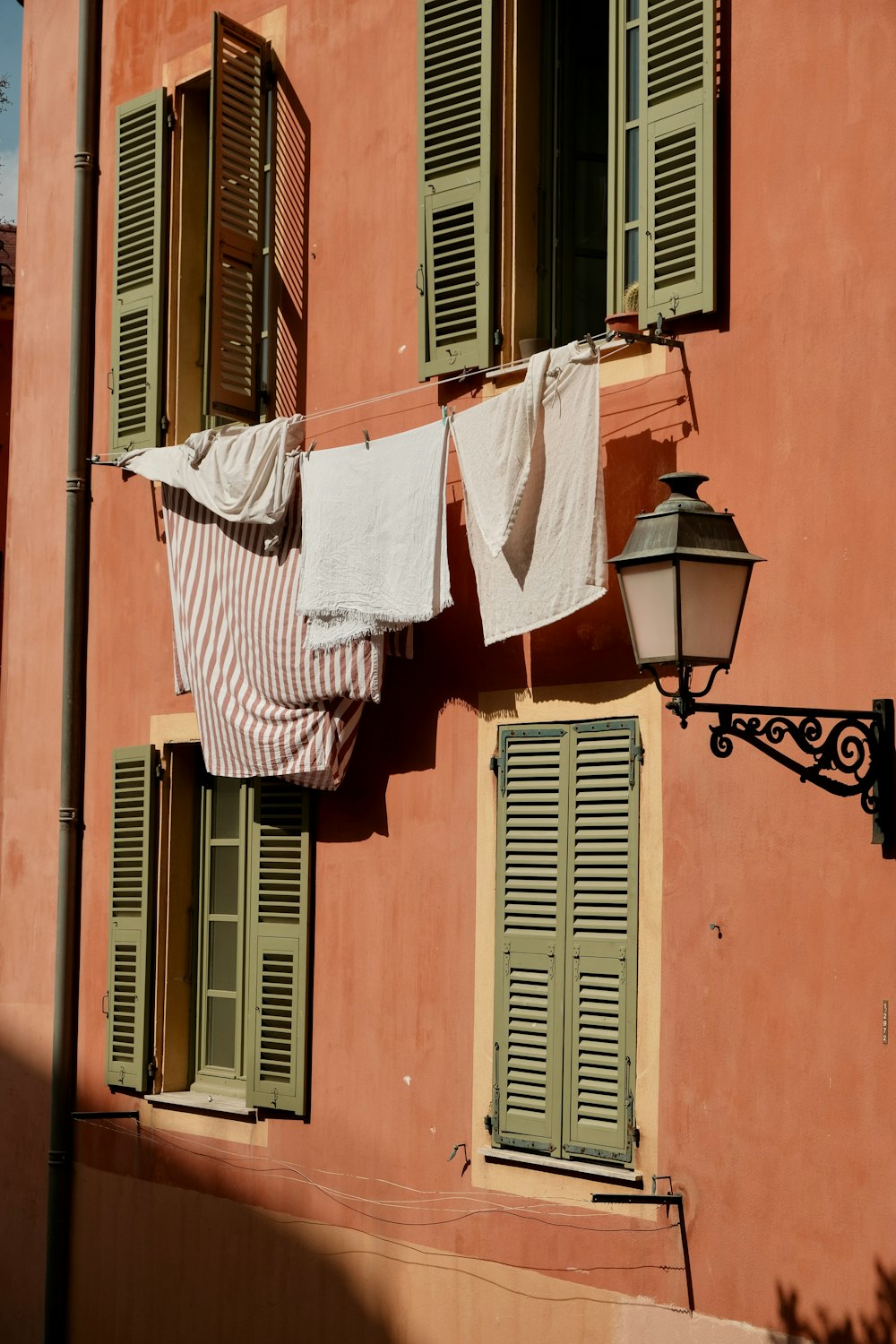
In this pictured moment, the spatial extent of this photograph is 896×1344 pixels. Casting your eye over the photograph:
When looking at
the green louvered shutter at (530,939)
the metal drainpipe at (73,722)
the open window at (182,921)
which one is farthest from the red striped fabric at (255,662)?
the metal drainpipe at (73,722)

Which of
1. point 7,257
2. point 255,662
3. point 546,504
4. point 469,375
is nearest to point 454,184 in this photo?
point 469,375

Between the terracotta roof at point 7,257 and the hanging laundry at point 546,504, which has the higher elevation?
the terracotta roof at point 7,257

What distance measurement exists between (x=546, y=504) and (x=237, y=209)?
2910 mm

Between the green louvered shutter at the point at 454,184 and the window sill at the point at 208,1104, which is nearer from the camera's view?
the green louvered shutter at the point at 454,184

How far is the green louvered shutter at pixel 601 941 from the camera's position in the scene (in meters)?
7.03

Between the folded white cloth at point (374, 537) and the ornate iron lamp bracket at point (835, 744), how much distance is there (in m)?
1.77

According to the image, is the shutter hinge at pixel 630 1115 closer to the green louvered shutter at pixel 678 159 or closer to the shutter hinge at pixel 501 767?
the shutter hinge at pixel 501 767

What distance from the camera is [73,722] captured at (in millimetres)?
10250

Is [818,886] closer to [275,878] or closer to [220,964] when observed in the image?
[275,878]

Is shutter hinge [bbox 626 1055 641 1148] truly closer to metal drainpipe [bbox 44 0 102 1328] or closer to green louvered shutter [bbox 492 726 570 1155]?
green louvered shutter [bbox 492 726 570 1155]

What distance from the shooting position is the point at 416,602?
25.0ft

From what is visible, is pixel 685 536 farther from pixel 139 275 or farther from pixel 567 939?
pixel 139 275

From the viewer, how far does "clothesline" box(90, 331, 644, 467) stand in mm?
7168

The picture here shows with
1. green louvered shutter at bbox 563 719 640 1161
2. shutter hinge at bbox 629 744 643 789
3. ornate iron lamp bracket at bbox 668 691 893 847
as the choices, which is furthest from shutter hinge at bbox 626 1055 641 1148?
ornate iron lamp bracket at bbox 668 691 893 847
